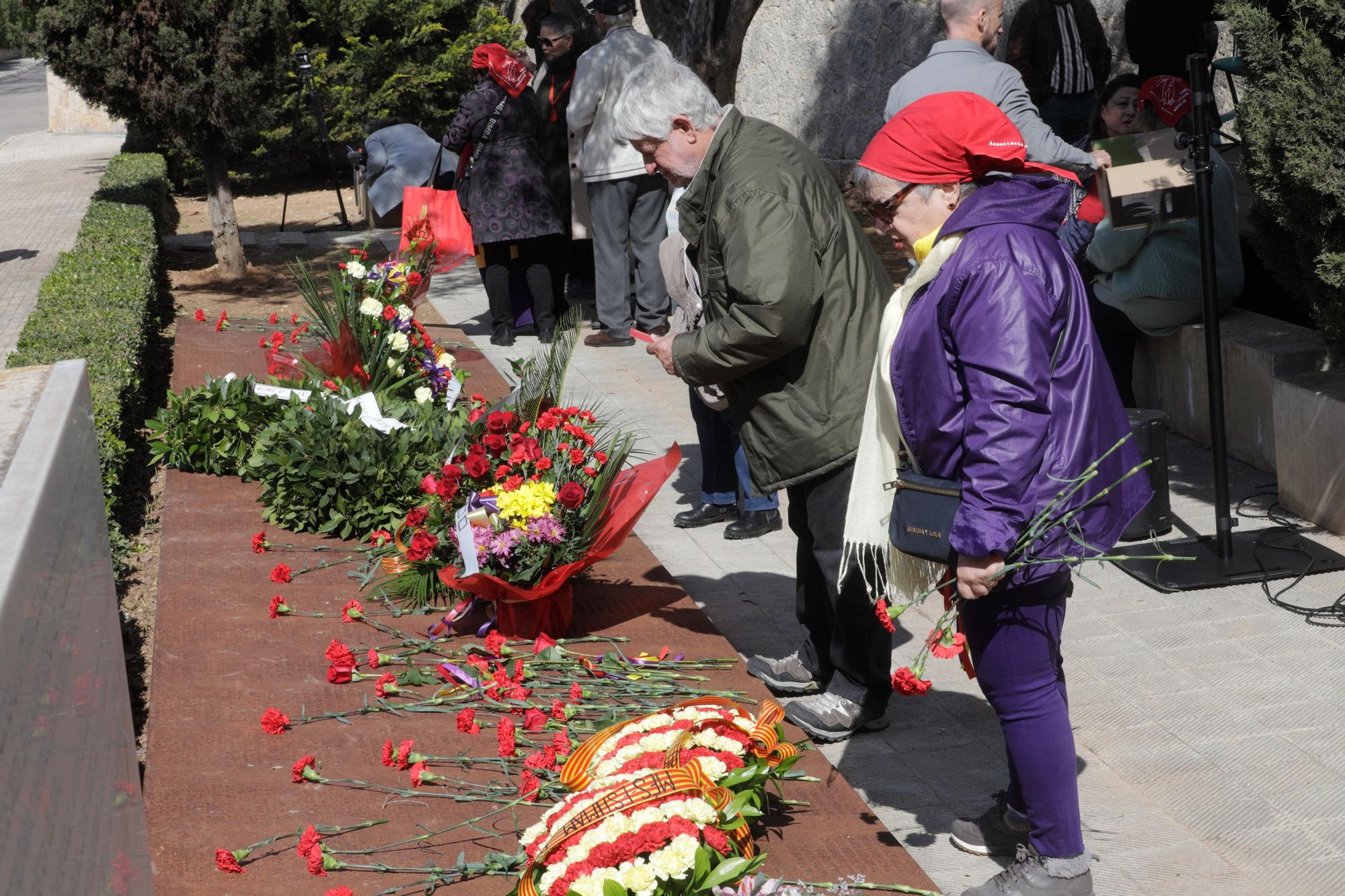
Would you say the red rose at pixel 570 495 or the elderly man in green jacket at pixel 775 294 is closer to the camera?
the elderly man in green jacket at pixel 775 294

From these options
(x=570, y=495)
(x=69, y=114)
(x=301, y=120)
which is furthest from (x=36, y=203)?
(x=570, y=495)

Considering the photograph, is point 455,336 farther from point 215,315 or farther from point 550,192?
point 215,315

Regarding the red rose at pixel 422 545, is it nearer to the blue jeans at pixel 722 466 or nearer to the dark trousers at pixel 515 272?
the blue jeans at pixel 722 466

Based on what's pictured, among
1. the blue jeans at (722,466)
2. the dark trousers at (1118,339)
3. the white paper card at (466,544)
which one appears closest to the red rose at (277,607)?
the white paper card at (466,544)

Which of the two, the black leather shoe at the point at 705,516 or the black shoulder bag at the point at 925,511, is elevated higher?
the black shoulder bag at the point at 925,511

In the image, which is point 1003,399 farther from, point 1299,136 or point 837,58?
point 837,58

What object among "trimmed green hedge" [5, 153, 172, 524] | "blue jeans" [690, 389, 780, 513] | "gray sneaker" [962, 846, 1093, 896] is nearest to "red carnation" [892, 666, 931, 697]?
"gray sneaker" [962, 846, 1093, 896]

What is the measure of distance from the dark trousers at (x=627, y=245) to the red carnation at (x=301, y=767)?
17.6 ft

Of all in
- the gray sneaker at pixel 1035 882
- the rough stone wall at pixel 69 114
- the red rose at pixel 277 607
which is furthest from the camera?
the rough stone wall at pixel 69 114

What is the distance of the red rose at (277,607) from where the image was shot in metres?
4.29

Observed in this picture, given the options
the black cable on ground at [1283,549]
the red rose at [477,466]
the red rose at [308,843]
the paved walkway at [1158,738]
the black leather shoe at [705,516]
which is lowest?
the black leather shoe at [705,516]

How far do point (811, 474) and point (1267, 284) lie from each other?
409 cm

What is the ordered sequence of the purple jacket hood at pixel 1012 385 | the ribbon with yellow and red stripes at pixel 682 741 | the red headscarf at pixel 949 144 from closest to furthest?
the purple jacket hood at pixel 1012 385 < the red headscarf at pixel 949 144 < the ribbon with yellow and red stripes at pixel 682 741

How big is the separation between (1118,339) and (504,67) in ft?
14.2
